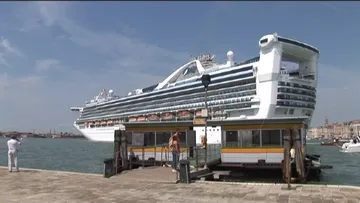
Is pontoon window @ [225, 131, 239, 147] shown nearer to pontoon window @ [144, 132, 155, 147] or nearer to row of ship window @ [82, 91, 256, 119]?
pontoon window @ [144, 132, 155, 147]

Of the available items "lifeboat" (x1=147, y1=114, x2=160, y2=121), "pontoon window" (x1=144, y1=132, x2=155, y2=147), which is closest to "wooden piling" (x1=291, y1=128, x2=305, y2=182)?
"pontoon window" (x1=144, y1=132, x2=155, y2=147)

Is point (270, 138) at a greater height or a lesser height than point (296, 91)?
lesser

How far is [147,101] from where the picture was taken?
270ft

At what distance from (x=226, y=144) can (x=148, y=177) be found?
6324mm

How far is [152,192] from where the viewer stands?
1094cm

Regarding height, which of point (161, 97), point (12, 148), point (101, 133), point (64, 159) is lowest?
point (64, 159)

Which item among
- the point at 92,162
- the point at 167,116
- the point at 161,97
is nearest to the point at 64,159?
the point at 92,162

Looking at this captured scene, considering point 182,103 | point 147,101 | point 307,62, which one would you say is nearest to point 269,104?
point 307,62

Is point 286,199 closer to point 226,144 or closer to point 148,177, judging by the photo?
point 148,177

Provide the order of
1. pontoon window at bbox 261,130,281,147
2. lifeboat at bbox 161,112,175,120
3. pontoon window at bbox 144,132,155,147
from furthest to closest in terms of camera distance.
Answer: lifeboat at bbox 161,112,175,120 < pontoon window at bbox 144,132,155,147 < pontoon window at bbox 261,130,281,147

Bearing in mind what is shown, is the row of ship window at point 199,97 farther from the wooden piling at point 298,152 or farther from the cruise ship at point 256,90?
the wooden piling at point 298,152

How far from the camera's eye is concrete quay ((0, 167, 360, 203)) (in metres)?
9.66

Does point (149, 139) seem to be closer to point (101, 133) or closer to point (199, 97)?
point (199, 97)

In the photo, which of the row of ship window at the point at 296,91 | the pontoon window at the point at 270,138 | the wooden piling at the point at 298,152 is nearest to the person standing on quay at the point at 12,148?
the pontoon window at the point at 270,138
